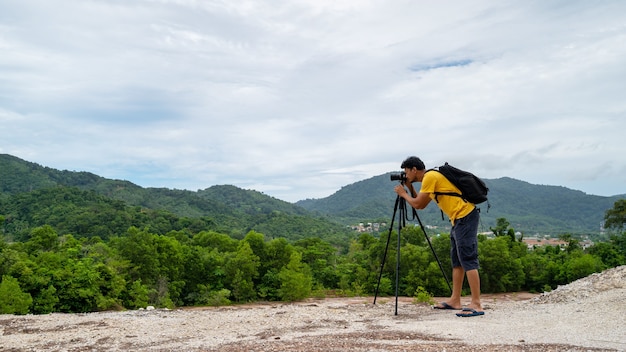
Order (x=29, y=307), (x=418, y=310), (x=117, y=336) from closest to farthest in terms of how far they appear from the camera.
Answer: (x=117, y=336), (x=418, y=310), (x=29, y=307)

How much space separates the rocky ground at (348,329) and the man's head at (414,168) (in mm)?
2060

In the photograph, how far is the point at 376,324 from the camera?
6270 millimetres

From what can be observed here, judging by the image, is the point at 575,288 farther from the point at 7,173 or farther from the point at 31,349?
the point at 7,173

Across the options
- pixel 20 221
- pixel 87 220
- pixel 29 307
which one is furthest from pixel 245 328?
pixel 20 221

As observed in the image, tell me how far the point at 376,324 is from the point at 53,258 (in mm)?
15539

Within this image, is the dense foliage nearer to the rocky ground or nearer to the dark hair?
the rocky ground

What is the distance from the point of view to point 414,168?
6.76 meters

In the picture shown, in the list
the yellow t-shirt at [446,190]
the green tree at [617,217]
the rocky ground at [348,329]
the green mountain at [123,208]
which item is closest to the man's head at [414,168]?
the yellow t-shirt at [446,190]

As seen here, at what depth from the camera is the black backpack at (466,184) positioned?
6.39 m

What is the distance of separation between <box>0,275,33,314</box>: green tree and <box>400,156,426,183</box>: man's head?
11413 mm

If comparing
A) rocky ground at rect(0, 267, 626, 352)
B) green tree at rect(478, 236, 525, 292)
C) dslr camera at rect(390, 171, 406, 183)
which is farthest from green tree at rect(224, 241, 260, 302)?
dslr camera at rect(390, 171, 406, 183)

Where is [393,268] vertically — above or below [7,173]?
below

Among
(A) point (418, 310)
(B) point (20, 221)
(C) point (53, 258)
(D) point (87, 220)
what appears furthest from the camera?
(B) point (20, 221)

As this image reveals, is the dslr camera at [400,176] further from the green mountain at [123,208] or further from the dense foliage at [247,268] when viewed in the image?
the green mountain at [123,208]
